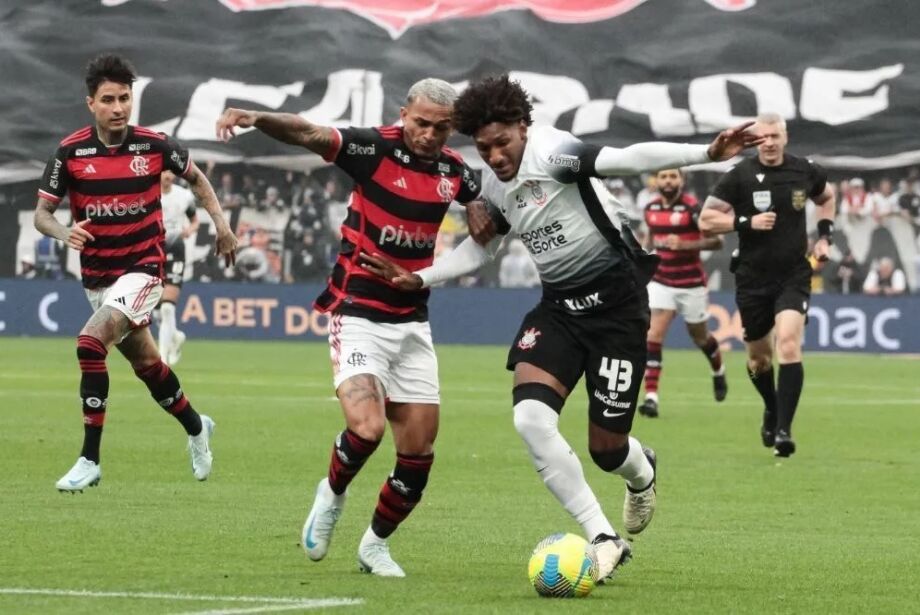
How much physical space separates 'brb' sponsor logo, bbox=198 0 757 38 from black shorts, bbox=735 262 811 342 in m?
24.6

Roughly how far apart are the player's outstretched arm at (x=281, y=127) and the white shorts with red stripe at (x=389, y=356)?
33.0 inches

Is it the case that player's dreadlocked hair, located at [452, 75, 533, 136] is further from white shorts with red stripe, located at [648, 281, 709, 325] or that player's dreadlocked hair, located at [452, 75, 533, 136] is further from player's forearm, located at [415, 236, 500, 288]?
white shorts with red stripe, located at [648, 281, 709, 325]

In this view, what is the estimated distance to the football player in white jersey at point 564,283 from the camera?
8.18 metres

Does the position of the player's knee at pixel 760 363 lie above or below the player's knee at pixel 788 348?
below

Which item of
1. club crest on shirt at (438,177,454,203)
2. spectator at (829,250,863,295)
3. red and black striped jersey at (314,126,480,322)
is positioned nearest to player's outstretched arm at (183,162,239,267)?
red and black striped jersey at (314,126,480,322)

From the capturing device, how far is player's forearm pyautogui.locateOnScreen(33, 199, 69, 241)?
11148 mm

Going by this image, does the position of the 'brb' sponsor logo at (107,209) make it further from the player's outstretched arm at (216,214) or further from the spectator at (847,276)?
the spectator at (847,276)

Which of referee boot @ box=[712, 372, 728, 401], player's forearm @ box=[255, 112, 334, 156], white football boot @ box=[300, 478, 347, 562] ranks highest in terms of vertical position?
player's forearm @ box=[255, 112, 334, 156]

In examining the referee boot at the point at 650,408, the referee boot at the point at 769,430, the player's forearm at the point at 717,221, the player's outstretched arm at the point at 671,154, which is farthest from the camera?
the referee boot at the point at 650,408

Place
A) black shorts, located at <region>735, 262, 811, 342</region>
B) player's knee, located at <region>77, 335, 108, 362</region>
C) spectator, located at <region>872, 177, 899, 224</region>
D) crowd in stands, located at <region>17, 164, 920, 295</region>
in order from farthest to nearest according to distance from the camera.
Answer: spectator, located at <region>872, 177, 899, 224</region> → crowd in stands, located at <region>17, 164, 920, 295</region> → black shorts, located at <region>735, 262, 811, 342</region> → player's knee, located at <region>77, 335, 108, 362</region>

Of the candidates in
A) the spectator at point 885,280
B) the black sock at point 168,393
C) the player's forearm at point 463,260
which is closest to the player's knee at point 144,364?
the black sock at point 168,393

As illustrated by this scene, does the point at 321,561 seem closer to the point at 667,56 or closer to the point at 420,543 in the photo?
the point at 420,543

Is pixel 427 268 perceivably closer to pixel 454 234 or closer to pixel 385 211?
pixel 385 211

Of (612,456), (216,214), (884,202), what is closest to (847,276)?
(884,202)
